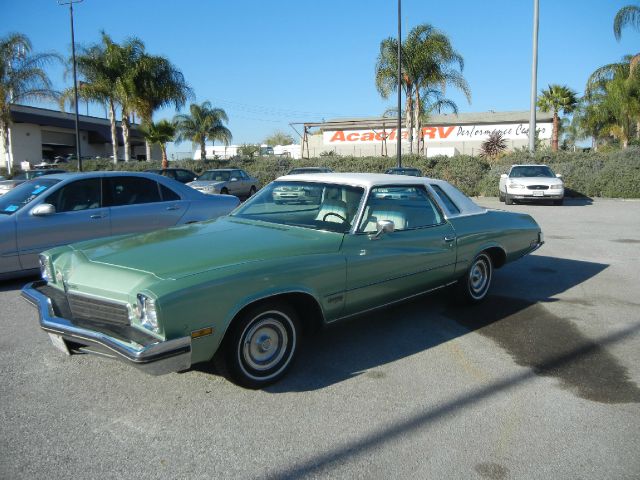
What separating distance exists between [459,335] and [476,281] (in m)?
1.05

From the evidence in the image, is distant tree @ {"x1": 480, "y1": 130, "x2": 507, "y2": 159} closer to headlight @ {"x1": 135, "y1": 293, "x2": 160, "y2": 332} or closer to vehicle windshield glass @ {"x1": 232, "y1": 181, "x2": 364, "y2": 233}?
vehicle windshield glass @ {"x1": 232, "y1": 181, "x2": 364, "y2": 233}

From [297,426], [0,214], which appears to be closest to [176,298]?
[297,426]

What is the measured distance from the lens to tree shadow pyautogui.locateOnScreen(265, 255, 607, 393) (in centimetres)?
399

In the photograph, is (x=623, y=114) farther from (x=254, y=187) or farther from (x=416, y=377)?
(x=416, y=377)

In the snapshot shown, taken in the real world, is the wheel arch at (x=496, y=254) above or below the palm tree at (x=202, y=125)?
below

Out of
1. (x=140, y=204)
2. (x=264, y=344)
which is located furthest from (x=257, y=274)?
(x=140, y=204)

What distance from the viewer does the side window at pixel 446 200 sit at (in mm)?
5316

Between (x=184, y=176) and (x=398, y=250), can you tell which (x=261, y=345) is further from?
(x=184, y=176)

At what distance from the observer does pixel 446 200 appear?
5.38 meters

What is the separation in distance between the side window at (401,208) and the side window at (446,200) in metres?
0.19

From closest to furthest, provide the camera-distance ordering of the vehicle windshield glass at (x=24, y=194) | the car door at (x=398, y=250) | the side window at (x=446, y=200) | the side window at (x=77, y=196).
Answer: the car door at (x=398, y=250), the side window at (x=446, y=200), the vehicle windshield glass at (x=24, y=194), the side window at (x=77, y=196)

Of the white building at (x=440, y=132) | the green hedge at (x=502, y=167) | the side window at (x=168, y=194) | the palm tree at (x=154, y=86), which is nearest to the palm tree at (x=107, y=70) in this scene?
the palm tree at (x=154, y=86)

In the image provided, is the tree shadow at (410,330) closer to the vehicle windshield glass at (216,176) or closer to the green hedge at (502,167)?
the green hedge at (502,167)

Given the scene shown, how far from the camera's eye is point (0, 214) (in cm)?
646
